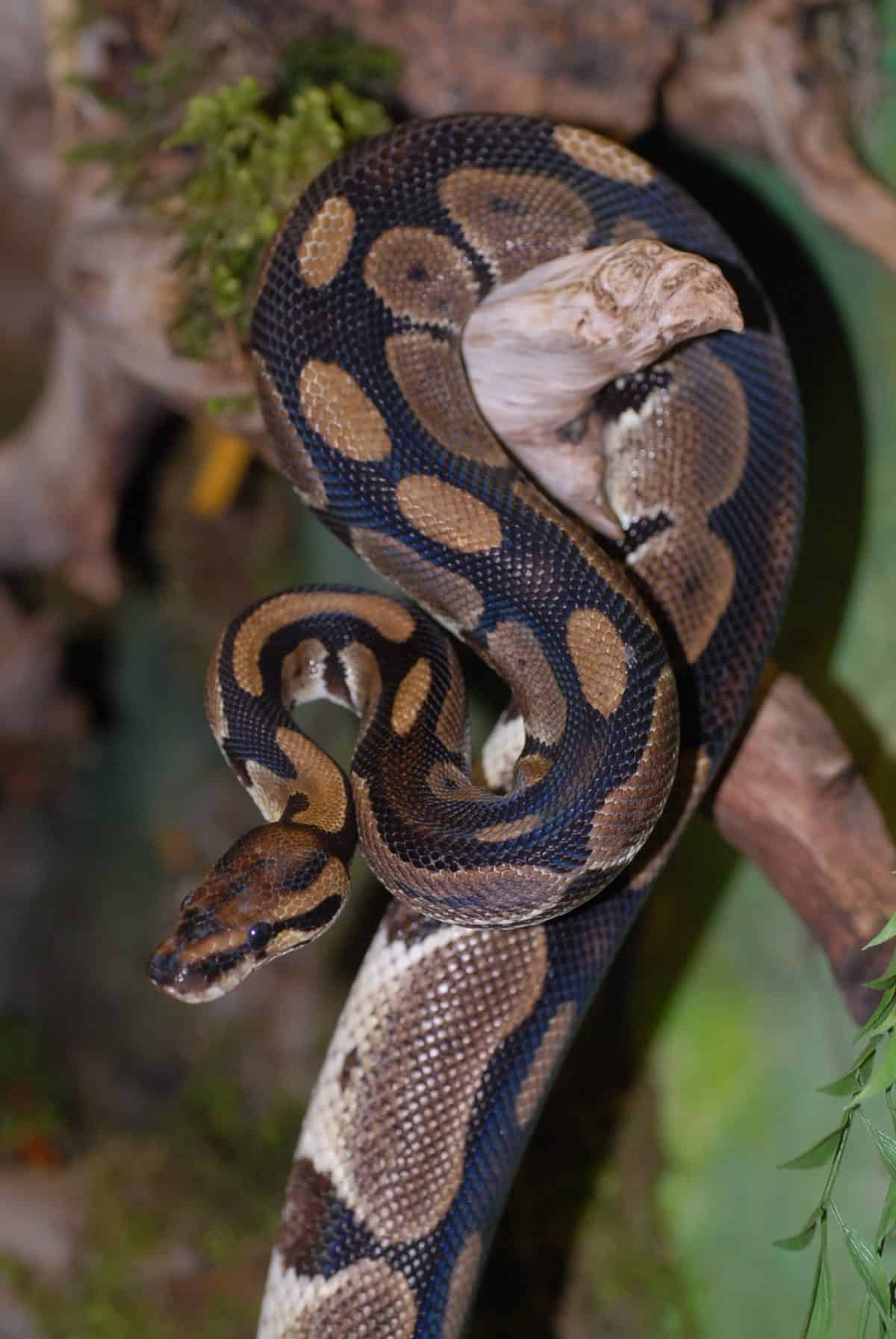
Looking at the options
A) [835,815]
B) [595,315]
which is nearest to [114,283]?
[595,315]

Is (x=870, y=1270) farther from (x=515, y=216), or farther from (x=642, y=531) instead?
(x=515, y=216)

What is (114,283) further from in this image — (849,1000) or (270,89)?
(849,1000)

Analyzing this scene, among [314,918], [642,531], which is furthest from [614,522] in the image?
[314,918]

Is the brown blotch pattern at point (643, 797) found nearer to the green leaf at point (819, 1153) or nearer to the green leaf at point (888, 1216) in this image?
the green leaf at point (819, 1153)

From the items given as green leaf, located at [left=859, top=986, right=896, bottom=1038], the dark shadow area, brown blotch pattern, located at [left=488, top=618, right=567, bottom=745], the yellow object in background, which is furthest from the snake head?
the yellow object in background

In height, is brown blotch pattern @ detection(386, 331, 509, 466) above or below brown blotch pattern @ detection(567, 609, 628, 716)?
above

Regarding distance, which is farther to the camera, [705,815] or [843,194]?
[843,194]

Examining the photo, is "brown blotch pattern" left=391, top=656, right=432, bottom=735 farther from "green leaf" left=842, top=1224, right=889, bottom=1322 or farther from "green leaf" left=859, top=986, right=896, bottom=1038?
"green leaf" left=842, top=1224, right=889, bottom=1322
